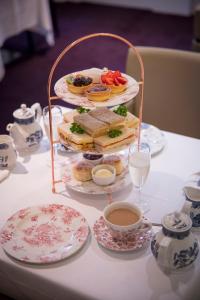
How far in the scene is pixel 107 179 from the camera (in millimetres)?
1257

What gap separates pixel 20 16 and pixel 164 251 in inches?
116

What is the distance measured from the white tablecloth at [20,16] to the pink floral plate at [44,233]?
231 centimetres

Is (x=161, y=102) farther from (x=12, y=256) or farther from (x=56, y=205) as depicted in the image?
(x=12, y=256)

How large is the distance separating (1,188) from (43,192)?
0.13m

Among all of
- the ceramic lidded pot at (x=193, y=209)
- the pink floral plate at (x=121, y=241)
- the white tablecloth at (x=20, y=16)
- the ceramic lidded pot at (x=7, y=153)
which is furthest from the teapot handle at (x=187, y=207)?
the white tablecloth at (x=20, y=16)

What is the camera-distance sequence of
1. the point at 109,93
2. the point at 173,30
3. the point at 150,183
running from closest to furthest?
the point at 109,93
the point at 150,183
the point at 173,30

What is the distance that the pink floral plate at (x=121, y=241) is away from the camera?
3.50 feet

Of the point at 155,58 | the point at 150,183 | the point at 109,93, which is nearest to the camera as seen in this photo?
the point at 109,93

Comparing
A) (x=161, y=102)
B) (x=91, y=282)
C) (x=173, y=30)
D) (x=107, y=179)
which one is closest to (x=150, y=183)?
(x=107, y=179)

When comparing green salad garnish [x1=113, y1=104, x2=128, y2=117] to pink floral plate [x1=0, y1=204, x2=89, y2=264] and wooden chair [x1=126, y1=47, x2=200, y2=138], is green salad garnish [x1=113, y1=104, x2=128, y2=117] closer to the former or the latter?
pink floral plate [x1=0, y1=204, x2=89, y2=264]

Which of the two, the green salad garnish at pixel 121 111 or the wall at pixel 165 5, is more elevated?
the green salad garnish at pixel 121 111

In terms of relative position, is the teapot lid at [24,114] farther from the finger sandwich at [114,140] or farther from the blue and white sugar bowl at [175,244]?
the blue and white sugar bowl at [175,244]

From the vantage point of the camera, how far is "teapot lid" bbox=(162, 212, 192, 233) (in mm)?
973

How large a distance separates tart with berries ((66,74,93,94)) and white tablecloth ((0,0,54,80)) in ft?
7.15
